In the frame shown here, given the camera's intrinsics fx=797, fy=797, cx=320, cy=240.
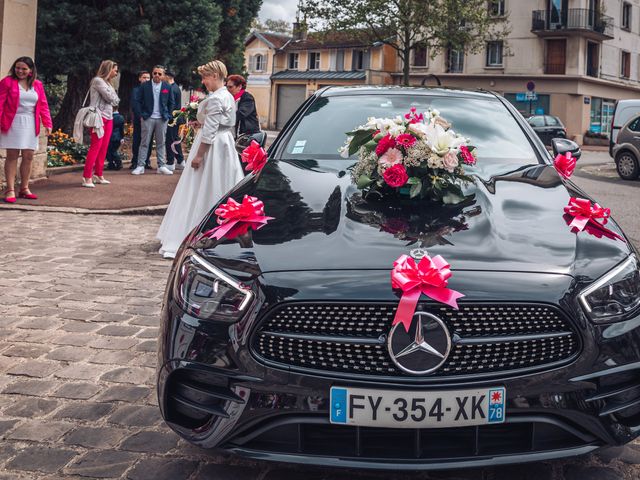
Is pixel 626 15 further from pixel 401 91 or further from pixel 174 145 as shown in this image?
pixel 401 91

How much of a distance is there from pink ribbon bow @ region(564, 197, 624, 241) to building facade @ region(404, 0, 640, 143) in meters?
44.6

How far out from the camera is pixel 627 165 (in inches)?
784

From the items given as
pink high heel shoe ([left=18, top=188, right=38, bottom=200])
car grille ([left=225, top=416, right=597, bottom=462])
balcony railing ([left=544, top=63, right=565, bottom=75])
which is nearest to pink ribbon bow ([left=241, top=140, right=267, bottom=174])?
car grille ([left=225, top=416, right=597, bottom=462])

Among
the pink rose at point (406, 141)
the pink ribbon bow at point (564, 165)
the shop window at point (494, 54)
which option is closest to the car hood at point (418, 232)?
the pink rose at point (406, 141)

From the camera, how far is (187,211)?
771cm

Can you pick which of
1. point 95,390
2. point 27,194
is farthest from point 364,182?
point 27,194

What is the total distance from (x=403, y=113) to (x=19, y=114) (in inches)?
290

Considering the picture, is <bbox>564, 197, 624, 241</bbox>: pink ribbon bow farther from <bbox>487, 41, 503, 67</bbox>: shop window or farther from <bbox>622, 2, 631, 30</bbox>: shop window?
<bbox>622, 2, 631, 30</bbox>: shop window

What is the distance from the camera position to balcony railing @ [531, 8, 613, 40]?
4753cm

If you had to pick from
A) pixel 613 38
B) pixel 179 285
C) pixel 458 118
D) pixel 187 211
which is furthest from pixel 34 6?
pixel 613 38

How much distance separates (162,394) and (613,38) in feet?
174

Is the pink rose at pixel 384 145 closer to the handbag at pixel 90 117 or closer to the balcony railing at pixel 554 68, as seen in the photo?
the handbag at pixel 90 117

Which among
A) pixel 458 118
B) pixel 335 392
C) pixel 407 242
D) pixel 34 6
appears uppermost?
pixel 34 6

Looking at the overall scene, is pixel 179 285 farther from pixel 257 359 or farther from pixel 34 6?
pixel 34 6
